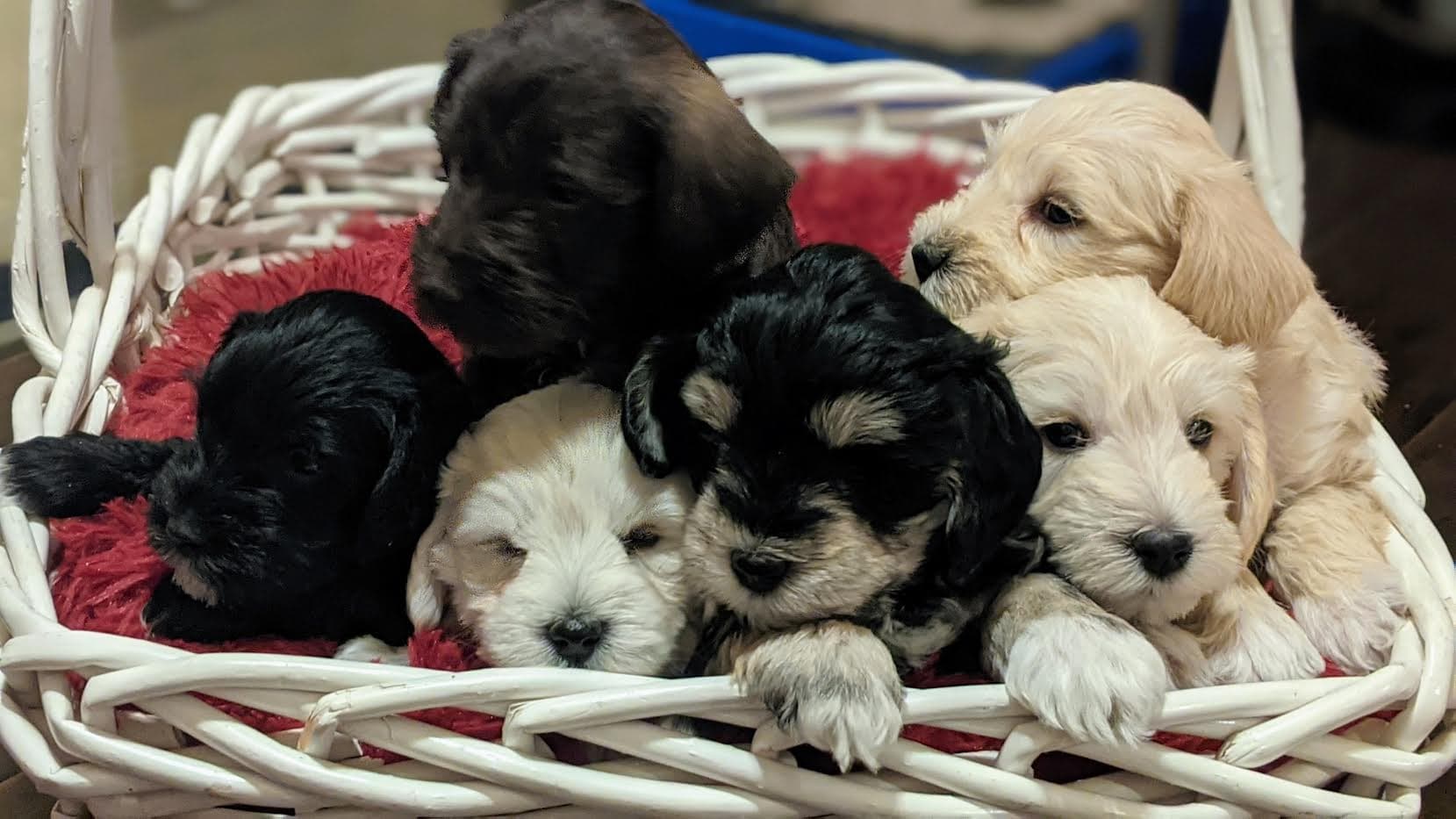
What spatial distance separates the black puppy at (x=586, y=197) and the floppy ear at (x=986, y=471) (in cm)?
34

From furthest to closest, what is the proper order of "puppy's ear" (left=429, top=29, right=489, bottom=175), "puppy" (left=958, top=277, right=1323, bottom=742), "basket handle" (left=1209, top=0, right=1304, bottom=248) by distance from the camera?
"basket handle" (left=1209, top=0, right=1304, bottom=248), "puppy's ear" (left=429, top=29, right=489, bottom=175), "puppy" (left=958, top=277, right=1323, bottom=742)

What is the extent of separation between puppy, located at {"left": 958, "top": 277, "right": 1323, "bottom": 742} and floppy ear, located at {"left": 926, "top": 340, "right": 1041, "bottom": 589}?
0.32 ft

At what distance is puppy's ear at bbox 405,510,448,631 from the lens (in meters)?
1.34

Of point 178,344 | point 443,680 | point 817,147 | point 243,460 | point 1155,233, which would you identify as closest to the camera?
point 443,680

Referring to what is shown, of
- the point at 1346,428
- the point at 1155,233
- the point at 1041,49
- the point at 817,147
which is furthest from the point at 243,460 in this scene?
the point at 1041,49

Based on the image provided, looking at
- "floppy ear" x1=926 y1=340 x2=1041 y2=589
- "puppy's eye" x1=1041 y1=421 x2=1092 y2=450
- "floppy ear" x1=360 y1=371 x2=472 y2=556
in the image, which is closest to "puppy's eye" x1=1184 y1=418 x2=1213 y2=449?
"puppy's eye" x1=1041 y1=421 x2=1092 y2=450

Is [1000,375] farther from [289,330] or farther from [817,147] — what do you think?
[817,147]

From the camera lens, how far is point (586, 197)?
4.42 ft

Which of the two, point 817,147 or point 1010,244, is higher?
point 1010,244

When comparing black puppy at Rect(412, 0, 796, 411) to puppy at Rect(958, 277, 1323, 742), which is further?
black puppy at Rect(412, 0, 796, 411)

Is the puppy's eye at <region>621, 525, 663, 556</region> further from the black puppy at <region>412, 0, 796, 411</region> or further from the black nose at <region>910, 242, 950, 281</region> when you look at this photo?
the black nose at <region>910, 242, 950, 281</region>

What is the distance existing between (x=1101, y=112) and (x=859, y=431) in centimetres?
68

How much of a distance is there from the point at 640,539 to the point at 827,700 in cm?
30

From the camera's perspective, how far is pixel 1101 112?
5.17 ft
